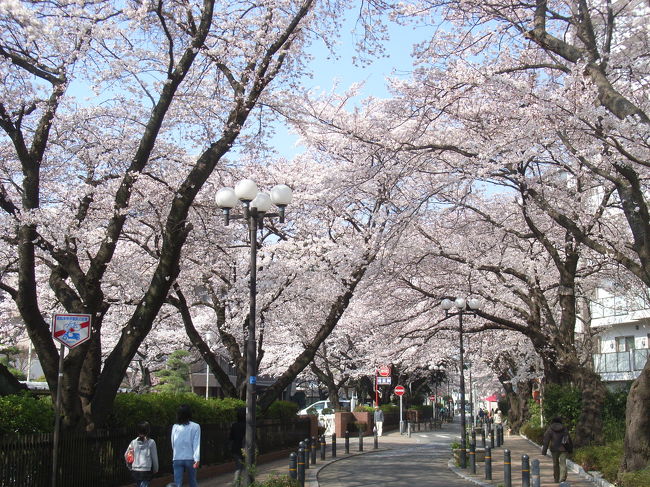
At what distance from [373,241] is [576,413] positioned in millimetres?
8460

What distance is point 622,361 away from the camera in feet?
124

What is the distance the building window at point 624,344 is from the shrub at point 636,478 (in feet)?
99.0

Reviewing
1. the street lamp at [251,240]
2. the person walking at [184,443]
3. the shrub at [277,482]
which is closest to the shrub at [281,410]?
the shrub at [277,482]

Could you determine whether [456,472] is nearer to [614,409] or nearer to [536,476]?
[614,409]

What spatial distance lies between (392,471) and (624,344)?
1070 inches

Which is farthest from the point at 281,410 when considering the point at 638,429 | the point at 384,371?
the point at 384,371

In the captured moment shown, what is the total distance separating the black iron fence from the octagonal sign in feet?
5.01

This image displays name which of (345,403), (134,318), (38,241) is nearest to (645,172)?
(134,318)

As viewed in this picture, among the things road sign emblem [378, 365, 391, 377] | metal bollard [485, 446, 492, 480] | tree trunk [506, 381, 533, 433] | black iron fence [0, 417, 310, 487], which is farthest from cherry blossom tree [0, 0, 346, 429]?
tree trunk [506, 381, 533, 433]

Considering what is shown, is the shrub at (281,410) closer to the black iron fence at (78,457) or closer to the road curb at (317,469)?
the road curb at (317,469)

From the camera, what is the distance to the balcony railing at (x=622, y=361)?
36.4m

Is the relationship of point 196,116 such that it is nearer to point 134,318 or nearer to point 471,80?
point 134,318

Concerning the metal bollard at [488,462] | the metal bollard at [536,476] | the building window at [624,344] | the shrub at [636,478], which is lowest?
the metal bollard at [488,462]

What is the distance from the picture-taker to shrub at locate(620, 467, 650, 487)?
35.5ft
